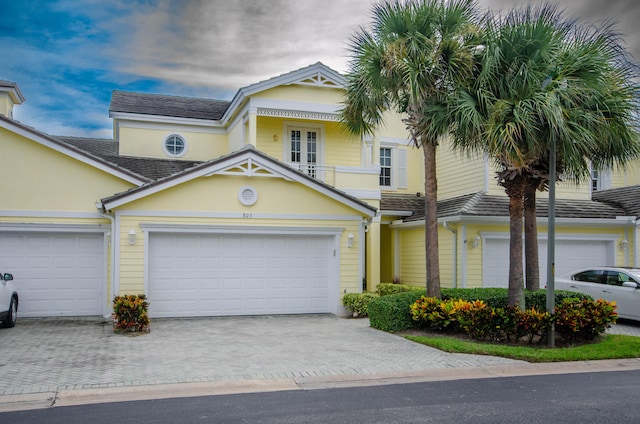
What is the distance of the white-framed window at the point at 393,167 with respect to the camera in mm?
24062

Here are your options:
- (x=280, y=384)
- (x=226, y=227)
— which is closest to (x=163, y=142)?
(x=226, y=227)

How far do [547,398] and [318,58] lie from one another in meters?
15.4

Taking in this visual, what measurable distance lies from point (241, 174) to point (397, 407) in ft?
31.9

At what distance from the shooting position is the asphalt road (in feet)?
22.5

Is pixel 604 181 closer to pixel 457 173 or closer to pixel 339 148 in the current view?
pixel 457 173

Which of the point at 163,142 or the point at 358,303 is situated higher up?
the point at 163,142

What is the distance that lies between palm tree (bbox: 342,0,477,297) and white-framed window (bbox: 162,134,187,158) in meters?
10.1

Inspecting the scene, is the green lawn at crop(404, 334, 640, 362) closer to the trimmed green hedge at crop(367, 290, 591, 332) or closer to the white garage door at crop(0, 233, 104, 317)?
the trimmed green hedge at crop(367, 290, 591, 332)

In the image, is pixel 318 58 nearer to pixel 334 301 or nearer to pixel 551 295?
pixel 334 301

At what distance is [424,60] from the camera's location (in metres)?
13.2

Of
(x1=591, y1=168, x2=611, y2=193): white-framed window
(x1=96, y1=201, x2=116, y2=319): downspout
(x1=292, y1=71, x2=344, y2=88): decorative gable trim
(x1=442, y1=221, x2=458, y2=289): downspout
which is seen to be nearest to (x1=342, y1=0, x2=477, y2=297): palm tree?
(x1=442, y1=221, x2=458, y2=289): downspout

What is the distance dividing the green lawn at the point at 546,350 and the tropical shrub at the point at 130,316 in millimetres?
6098

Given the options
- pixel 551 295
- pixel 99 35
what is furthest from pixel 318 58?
pixel 551 295

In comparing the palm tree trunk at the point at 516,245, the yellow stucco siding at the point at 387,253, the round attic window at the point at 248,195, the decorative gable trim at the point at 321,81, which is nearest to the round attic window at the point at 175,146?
the decorative gable trim at the point at 321,81
